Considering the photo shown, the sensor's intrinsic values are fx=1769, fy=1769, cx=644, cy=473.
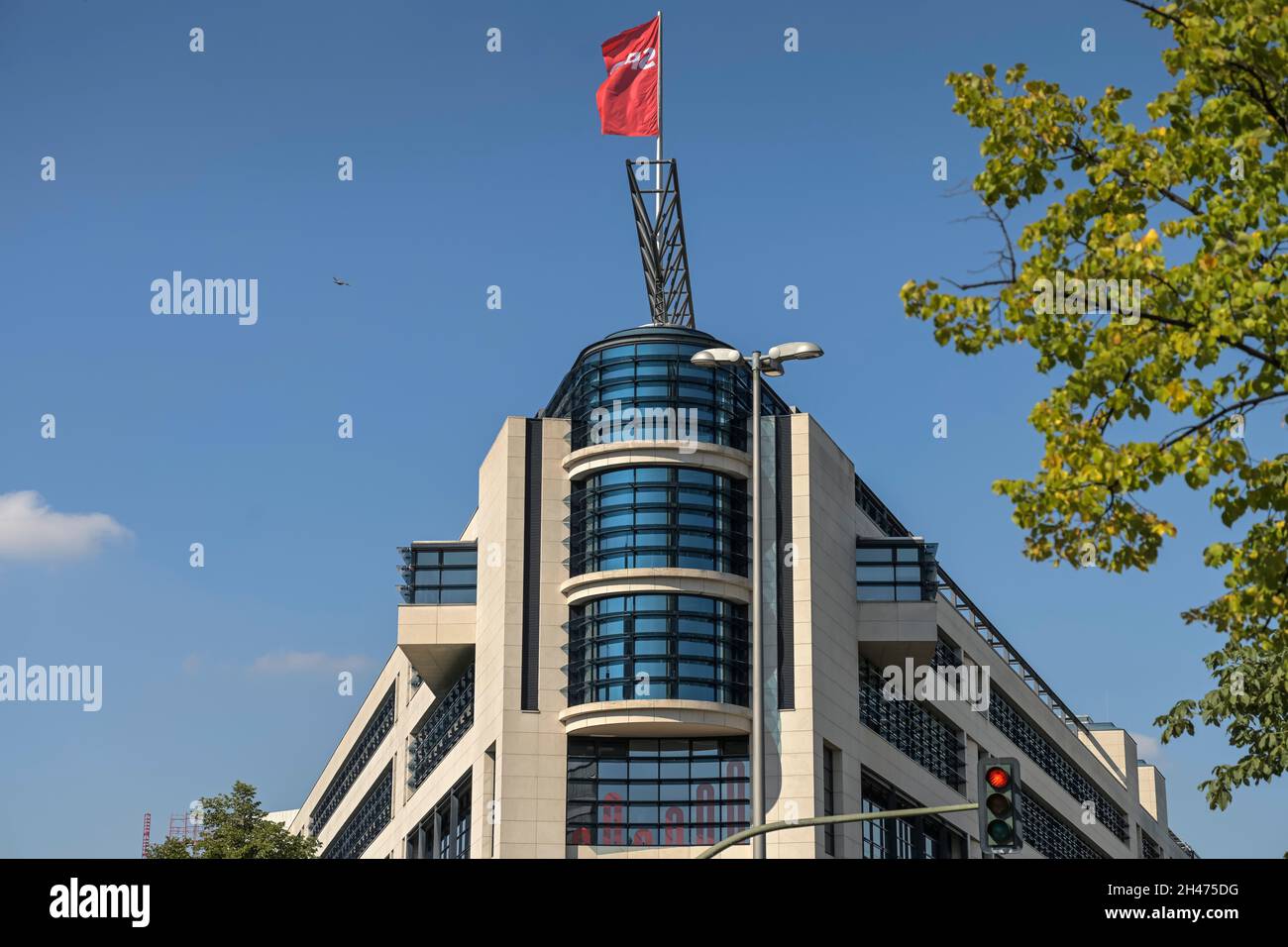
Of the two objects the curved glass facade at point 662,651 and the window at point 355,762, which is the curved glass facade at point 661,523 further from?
the window at point 355,762

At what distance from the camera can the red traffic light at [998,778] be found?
22641 mm

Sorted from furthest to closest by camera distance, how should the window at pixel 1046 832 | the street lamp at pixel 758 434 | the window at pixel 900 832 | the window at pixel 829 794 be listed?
the window at pixel 1046 832 → the window at pixel 900 832 → the window at pixel 829 794 → the street lamp at pixel 758 434

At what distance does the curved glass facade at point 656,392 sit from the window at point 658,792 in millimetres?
8859

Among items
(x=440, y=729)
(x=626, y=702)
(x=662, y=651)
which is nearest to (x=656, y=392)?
(x=662, y=651)

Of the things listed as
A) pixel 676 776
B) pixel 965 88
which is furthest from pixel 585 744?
pixel 965 88

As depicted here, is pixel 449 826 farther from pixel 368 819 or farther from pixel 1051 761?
pixel 1051 761

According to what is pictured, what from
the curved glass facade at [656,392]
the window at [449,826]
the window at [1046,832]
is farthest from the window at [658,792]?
the window at [1046,832]

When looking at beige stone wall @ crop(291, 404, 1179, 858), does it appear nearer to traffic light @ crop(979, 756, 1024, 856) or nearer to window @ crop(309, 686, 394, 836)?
window @ crop(309, 686, 394, 836)

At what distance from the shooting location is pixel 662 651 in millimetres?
48969

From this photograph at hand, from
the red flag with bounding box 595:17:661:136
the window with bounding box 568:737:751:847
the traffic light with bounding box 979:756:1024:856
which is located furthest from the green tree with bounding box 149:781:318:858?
the traffic light with bounding box 979:756:1024:856

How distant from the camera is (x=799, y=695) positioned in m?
50.2

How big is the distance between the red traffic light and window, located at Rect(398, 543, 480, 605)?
34879mm
